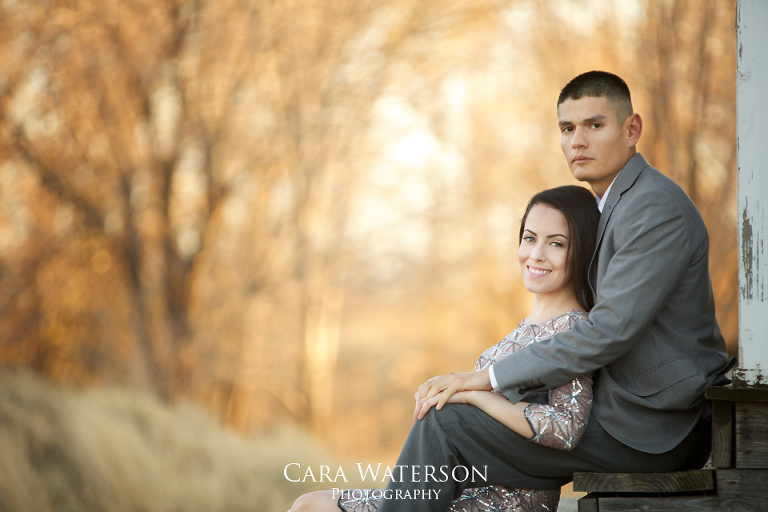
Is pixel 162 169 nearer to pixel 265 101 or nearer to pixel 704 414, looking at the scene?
pixel 265 101

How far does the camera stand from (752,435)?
2.09 m

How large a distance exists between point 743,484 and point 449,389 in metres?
0.90

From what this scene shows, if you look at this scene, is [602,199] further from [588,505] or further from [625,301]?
[588,505]

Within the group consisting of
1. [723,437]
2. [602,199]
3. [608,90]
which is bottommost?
[723,437]

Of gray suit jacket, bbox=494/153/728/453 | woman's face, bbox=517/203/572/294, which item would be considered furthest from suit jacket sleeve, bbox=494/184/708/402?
woman's face, bbox=517/203/572/294

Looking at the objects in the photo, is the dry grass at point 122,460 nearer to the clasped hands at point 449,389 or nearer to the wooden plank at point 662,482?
the clasped hands at point 449,389

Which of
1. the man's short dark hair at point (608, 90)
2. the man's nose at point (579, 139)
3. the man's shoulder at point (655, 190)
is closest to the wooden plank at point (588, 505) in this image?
the man's shoulder at point (655, 190)

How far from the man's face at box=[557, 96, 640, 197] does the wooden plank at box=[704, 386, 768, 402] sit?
839 mm

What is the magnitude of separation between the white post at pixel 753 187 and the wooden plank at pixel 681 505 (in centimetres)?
36

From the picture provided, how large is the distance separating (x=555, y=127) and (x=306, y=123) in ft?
13.8

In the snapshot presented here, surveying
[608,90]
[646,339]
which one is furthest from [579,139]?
[646,339]

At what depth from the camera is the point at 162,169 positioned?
8.61 metres

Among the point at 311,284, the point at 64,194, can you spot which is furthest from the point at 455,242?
the point at 64,194

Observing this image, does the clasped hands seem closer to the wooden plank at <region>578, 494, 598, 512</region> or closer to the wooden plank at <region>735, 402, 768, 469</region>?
the wooden plank at <region>578, 494, 598, 512</region>
